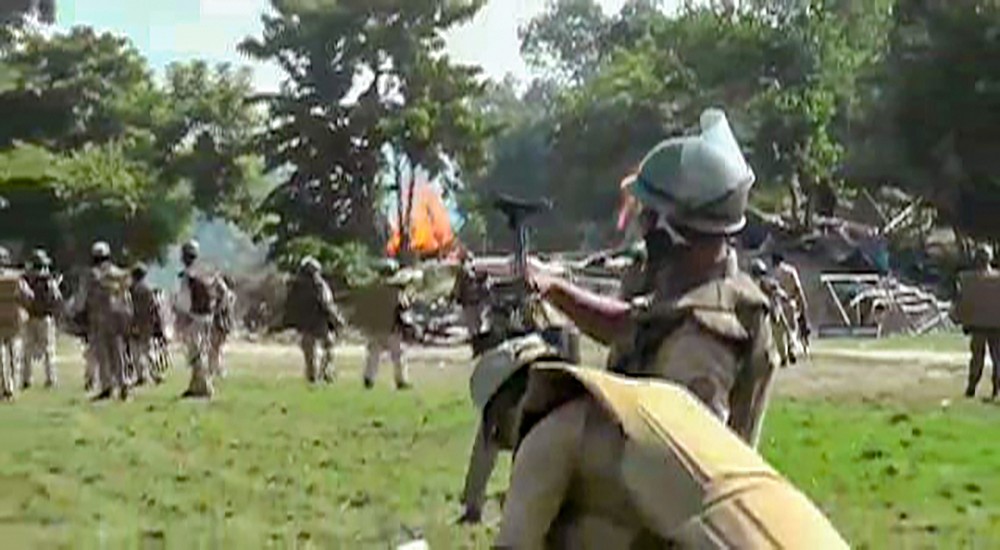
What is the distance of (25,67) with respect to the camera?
56.5 m

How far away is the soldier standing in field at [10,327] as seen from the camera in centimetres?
2625

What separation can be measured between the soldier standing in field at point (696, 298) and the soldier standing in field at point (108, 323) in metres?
20.1

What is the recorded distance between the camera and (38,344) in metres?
29.6

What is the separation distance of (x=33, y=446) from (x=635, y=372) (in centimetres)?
1382

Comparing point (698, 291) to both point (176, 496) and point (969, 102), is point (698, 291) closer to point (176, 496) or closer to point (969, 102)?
point (176, 496)

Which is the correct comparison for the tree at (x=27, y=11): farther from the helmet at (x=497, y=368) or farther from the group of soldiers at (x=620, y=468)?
the helmet at (x=497, y=368)

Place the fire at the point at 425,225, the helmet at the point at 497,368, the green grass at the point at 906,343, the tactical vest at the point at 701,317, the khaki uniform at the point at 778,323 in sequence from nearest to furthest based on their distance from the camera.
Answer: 1. the helmet at the point at 497,368
2. the tactical vest at the point at 701,317
3. the khaki uniform at the point at 778,323
4. the green grass at the point at 906,343
5. the fire at the point at 425,225

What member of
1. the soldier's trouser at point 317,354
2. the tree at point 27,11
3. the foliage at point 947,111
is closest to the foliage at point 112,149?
the tree at point 27,11

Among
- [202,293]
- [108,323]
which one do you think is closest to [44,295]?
[202,293]

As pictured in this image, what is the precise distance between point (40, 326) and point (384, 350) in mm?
4437

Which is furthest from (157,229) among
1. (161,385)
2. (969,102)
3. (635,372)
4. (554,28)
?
(554,28)

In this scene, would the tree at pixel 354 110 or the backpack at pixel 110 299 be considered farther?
the tree at pixel 354 110

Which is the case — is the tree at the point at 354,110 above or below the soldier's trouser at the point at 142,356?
above

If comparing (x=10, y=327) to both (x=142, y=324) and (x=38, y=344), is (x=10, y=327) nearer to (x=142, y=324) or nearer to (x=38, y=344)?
(x=142, y=324)
